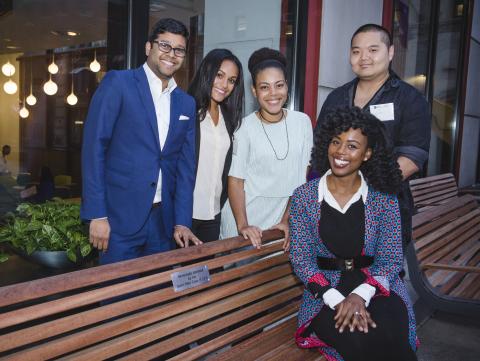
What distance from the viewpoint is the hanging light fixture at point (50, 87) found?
4.34 meters

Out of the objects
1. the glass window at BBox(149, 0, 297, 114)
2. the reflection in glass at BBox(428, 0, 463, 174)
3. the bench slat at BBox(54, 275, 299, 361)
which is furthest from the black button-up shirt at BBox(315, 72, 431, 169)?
the reflection in glass at BBox(428, 0, 463, 174)

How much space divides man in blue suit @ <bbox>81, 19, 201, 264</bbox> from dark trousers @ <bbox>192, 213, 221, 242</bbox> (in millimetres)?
260

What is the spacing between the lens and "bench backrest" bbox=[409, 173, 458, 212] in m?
5.55

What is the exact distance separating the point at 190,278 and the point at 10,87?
296cm

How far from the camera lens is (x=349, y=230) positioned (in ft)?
7.64

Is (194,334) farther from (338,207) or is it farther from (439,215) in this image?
(439,215)

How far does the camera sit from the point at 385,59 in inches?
106

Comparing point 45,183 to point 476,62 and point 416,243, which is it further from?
point 476,62

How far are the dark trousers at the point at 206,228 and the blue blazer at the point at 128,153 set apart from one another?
0.98 ft

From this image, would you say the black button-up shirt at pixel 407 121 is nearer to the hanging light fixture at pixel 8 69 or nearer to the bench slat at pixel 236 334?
the bench slat at pixel 236 334

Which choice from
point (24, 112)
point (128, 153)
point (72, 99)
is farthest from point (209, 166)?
point (24, 112)

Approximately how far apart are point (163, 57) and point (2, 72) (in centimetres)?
207

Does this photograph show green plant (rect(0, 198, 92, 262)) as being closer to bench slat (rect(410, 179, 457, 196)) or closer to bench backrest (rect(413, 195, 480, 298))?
bench backrest (rect(413, 195, 480, 298))

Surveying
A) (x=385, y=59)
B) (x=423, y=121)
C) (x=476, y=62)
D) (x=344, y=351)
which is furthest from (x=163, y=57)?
(x=476, y=62)
